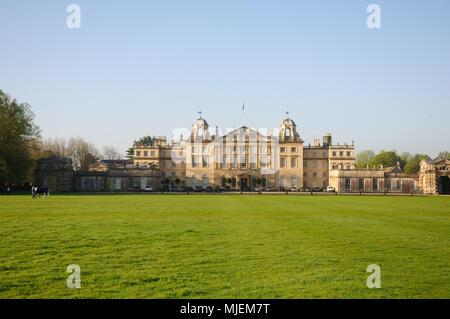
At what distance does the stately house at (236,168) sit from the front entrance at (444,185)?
73.4 inches

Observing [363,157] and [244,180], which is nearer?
[244,180]

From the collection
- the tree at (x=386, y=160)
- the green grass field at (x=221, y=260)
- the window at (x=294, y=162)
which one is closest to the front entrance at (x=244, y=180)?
the window at (x=294, y=162)

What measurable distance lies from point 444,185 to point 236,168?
3421 cm

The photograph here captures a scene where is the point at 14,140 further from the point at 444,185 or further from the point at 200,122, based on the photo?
the point at 444,185

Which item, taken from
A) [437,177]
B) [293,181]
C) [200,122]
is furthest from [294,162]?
[437,177]

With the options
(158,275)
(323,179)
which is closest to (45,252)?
(158,275)

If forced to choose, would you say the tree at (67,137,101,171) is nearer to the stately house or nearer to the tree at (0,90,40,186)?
the stately house

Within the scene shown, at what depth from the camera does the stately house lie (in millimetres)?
66500

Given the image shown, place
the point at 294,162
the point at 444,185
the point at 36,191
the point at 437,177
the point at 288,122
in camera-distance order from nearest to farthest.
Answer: the point at 36,191 → the point at 437,177 → the point at 444,185 → the point at 294,162 → the point at 288,122

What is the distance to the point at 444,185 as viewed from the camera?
60719 millimetres

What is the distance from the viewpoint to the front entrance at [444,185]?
60344 millimetres

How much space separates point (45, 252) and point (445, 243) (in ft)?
36.4

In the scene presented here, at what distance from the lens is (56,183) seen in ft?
205
